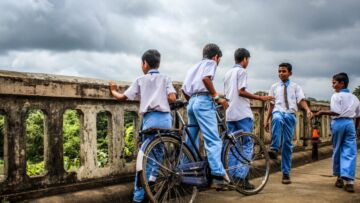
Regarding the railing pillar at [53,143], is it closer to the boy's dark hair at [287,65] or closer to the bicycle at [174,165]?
the bicycle at [174,165]

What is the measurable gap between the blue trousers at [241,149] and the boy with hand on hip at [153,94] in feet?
4.17

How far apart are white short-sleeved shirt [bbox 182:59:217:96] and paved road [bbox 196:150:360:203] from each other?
134 cm

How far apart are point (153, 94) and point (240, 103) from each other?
1.46 meters

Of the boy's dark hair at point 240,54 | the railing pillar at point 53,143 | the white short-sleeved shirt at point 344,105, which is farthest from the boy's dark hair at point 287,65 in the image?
the railing pillar at point 53,143

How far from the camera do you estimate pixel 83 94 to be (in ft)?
12.8

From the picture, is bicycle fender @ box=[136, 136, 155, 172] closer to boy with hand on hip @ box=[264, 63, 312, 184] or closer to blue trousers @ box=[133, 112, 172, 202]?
blue trousers @ box=[133, 112, 172, 202]

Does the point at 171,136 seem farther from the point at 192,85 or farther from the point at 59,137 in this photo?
the point at 59,137

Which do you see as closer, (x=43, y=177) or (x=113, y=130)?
(x=43, y=177)

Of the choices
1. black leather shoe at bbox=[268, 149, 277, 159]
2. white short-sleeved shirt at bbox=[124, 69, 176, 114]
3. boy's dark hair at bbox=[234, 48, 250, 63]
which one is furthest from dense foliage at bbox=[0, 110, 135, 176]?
white short-sleeved shirt at bbox=[124, 69, 176, 114]

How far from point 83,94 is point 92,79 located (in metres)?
0.24

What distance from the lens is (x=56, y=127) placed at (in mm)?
3670

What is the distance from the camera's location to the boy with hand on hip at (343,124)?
5375 millimetres

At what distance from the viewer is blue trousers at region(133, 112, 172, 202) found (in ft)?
12.1

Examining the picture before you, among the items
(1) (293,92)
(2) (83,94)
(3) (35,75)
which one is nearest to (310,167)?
(1) (293,92)
